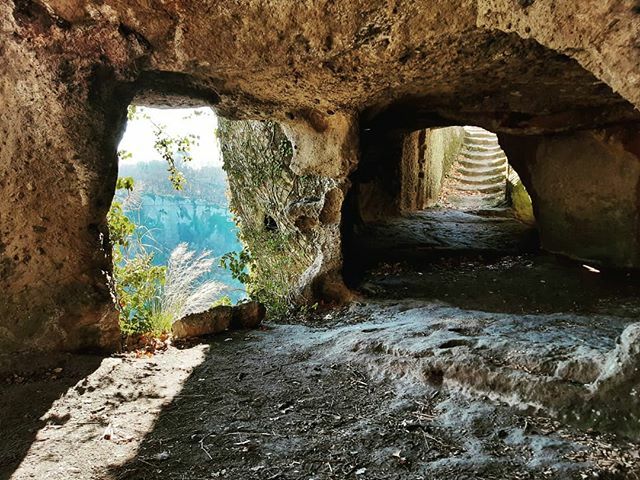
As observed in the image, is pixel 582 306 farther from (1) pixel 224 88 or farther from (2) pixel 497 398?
(1) pixel 224 88

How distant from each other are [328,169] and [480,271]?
8.37 feet

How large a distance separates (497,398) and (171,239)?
36.6m

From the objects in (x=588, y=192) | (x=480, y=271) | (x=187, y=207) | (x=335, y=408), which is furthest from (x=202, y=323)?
(x=187, y=207)

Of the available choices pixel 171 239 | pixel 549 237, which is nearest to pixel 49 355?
pixel 549 237

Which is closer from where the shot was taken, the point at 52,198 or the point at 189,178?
the point at 52,198

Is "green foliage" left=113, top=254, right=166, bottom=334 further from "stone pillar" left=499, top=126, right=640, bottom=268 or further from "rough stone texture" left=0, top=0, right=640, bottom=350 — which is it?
"stone pillar" left=499, top=126, right=640, bottom=268

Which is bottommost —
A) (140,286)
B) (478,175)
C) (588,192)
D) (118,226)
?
(140,286)

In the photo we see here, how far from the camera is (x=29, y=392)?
239 centimetres

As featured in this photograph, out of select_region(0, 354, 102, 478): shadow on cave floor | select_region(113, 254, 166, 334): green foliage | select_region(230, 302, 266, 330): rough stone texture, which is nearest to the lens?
select_region(0, 354, 102, 478): shadow on cave floor

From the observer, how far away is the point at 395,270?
6172 mm

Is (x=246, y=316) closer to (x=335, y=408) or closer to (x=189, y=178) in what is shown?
(x=335, y=408)

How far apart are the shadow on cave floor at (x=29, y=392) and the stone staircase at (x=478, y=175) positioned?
8960 millimetres

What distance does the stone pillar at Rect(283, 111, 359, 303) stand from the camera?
4941 mm

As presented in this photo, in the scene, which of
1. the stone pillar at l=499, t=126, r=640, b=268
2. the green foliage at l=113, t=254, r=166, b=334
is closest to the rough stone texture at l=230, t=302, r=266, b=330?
the green foliage at l=113, t=254, r=166, b=334
